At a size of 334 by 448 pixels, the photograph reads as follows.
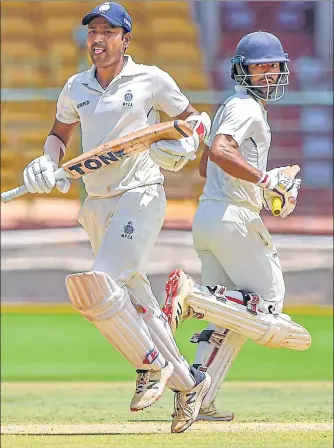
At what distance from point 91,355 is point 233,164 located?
11.8 ft

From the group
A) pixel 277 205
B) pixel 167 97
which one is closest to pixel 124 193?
pixel 167 97

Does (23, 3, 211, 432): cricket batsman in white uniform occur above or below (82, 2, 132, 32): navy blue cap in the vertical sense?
below

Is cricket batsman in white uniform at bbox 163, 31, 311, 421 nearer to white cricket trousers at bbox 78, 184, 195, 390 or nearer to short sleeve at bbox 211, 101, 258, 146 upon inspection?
short sleeve at bbox 211, 101, 258, 146

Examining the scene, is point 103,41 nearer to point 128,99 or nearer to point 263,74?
point 128,99

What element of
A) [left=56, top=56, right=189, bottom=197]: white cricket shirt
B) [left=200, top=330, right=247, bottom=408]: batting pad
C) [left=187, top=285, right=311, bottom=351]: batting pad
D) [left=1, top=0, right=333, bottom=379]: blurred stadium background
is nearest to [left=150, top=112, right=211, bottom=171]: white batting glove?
[left=56, top=56, right=189, bottom=197]: white cricket shirt

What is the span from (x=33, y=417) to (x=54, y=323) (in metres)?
3.69

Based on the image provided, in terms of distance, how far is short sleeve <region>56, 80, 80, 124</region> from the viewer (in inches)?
178

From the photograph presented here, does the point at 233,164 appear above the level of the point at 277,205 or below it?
above

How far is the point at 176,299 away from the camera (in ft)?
15.3

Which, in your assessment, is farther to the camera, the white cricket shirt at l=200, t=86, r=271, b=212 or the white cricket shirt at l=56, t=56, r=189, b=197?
the white cricket shirt at l=200, t=86, r=271, b=212

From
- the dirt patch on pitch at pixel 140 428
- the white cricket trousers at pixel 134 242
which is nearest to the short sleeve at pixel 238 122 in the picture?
the white cricket trousers at pixel 134 242

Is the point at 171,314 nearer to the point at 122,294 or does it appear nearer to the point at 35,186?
the point at 122,294

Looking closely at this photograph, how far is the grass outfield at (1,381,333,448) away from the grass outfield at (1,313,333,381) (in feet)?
1.35

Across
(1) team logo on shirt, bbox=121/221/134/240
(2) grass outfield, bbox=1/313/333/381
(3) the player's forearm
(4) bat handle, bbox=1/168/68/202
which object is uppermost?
(4) bat handle, bbox=1/168/68/202
